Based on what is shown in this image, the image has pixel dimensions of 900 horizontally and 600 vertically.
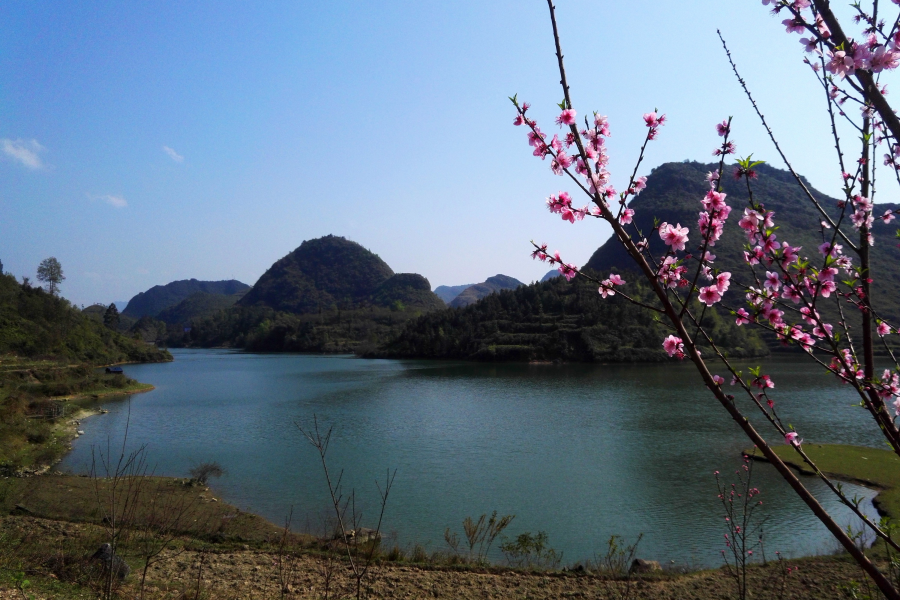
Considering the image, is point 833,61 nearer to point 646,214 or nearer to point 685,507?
point 685,507

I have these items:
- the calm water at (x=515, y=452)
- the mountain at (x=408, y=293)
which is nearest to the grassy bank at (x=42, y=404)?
the calm water at (x=515, y=452)

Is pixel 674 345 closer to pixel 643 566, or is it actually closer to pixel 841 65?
pixel 841 65

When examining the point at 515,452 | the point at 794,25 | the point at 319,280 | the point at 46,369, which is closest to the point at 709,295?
the point at 794,25

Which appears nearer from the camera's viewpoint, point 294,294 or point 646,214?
point 646,214

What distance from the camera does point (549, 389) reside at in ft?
109

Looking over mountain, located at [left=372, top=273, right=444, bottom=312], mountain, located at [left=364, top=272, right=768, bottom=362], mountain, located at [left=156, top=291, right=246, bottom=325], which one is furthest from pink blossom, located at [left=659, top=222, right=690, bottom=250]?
mountain, located at [left=156, top=291, right=246, bottom=325]

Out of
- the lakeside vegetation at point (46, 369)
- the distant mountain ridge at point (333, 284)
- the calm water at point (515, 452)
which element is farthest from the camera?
the distant mountain ridge at point (333, 284)

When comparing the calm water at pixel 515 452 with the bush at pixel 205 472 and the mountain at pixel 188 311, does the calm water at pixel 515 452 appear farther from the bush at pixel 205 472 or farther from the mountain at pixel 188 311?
the mountain at pixel 188 311

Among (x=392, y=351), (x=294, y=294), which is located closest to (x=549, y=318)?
(x=392, y=351)

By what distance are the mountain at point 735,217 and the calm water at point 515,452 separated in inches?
1102

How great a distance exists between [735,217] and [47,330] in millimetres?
63191

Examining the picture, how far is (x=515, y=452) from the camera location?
16891 millimetres

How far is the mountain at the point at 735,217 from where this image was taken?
211ft

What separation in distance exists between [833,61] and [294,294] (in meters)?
177
